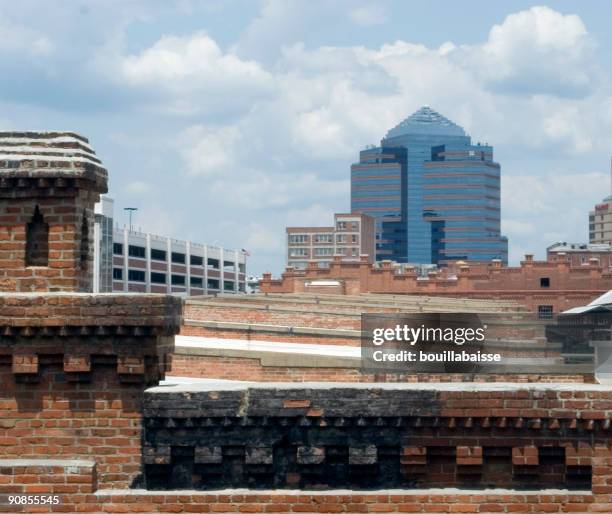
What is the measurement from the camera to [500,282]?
9731 centimetres

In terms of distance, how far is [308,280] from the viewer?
92812 millimetres

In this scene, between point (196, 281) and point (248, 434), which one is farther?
point (196, 281)

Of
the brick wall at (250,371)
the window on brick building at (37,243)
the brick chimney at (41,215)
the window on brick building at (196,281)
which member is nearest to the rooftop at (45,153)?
the brick chimney at (41,215)

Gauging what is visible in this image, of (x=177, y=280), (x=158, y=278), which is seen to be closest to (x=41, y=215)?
(x=158, y=278)

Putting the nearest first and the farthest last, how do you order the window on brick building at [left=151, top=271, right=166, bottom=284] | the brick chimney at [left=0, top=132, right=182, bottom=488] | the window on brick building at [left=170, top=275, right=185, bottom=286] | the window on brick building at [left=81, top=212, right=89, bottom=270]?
the brick chimney at [left=0, top=132, right=182, bottom=488], the window on brick building at [left=81, top=212, right=89, bottom=270], the window on brick building at [left=151, top=271, right=166, bottom=284], the window on brick building at [left=170, top=275, right=185, bottom=286]

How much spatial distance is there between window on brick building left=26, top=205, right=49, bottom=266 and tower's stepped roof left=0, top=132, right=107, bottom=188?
448 mm

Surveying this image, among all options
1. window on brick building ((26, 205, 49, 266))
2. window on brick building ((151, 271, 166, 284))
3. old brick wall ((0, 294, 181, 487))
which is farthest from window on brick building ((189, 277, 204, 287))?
old brick wall ((0, 294, 181, 487))

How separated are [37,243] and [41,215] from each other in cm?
27

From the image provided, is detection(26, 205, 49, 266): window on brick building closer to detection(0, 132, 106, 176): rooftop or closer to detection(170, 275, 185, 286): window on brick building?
detection(0, 132, 106, 176): rooftop

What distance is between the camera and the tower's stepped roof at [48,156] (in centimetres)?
1091

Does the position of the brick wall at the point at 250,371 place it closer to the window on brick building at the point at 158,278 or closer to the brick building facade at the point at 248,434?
the brick building facade at the point at 248,434

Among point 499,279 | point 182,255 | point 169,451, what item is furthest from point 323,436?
point 182,255

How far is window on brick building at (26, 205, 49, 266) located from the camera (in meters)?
11.1

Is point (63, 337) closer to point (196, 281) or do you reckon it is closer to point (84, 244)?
point (84, 244)
